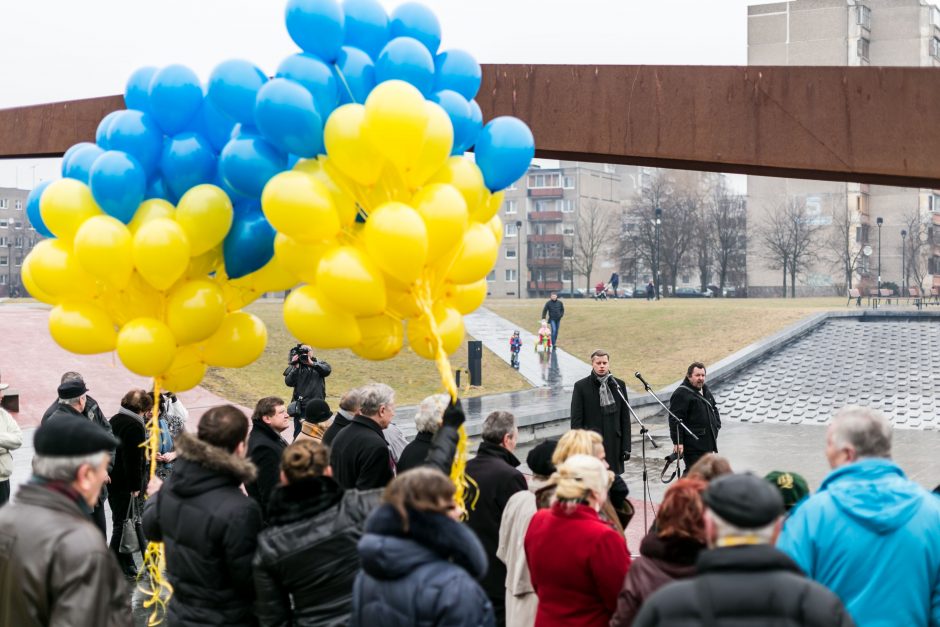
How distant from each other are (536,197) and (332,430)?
10547 centimetres

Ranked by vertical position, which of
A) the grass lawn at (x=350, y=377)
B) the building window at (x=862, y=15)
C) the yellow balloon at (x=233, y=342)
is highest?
the building window at (x=862, y=15)

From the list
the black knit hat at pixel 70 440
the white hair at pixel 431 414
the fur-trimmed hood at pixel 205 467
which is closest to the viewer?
the black knit hat at pixel 70 440

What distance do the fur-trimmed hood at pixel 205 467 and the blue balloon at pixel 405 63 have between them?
192 cm

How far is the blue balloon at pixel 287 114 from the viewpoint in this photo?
4660 mm

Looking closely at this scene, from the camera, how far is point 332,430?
22.8 ft

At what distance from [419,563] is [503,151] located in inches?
94.4

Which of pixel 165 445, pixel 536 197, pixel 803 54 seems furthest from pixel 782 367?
pixel 536 197

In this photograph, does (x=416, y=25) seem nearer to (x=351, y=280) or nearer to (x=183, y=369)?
(x=351, y=280)

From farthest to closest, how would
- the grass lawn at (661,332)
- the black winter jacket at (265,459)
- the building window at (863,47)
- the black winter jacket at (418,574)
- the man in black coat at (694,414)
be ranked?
1. the building window at (863,47)
2. the grass lawn at (661,332)
3. the man in black coat at (694,414)
4. the black winter jacket at (265,459)
5. the black winter jacket at (418,574)

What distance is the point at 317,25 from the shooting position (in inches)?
196

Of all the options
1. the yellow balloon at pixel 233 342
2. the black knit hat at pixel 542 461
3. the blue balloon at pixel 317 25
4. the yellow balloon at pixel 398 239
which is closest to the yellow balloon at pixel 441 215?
the yellow balloon at pixel 398 239

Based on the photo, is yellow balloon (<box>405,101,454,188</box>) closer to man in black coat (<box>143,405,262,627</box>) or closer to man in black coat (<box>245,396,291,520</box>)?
man in black coat (<box>143,405,262,627</box>)

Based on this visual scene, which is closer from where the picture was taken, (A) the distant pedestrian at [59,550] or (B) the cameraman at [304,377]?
(A) the distant pedestrian at [59,550]

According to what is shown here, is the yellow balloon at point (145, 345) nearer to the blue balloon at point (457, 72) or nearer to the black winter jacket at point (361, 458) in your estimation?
the black winter jacket at point (361, 458)
